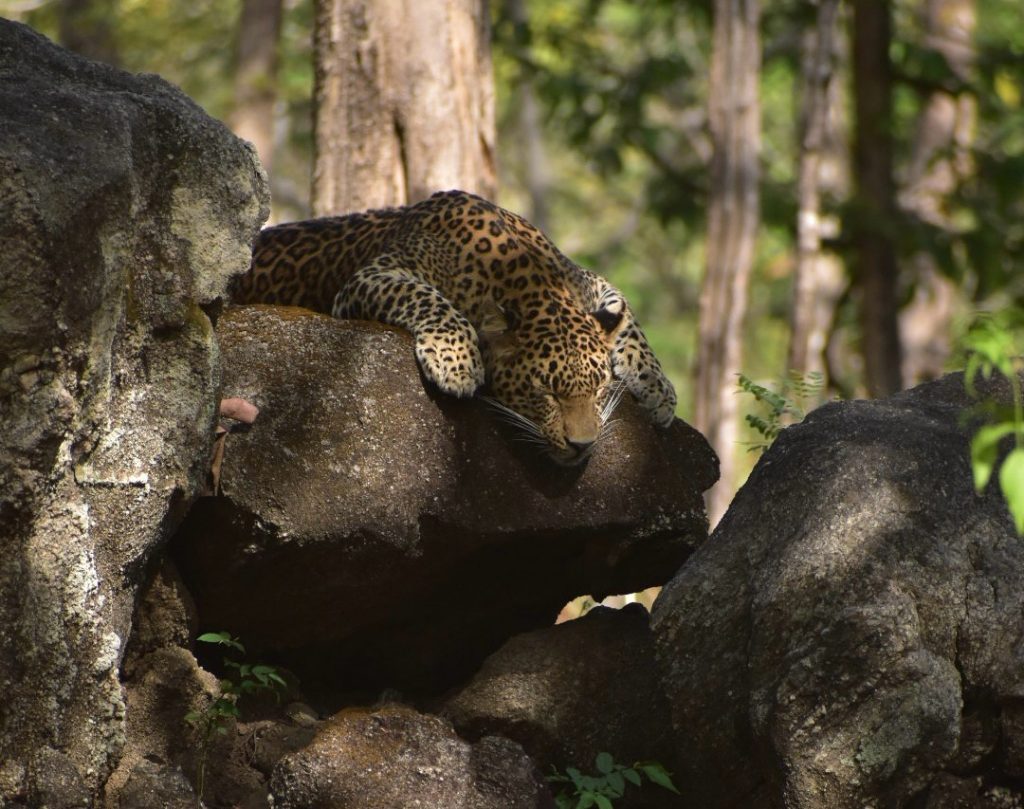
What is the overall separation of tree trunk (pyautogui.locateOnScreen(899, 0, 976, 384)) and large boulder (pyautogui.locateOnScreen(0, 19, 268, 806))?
1867 cm

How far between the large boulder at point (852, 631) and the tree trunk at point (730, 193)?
314 inches

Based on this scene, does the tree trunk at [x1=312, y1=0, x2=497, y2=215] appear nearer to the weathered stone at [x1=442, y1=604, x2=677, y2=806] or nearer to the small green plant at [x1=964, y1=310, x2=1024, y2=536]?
the weathered stone at [x1=442, y1=604, x2=677, y2=806]

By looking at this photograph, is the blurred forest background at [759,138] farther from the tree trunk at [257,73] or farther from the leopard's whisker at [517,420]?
the leopard's whisker at [517,420]

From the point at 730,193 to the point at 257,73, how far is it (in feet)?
25.2

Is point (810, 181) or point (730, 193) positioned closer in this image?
point (730, 193)


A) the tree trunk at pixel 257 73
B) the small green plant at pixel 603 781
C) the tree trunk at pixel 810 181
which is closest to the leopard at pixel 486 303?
the small green plant at pixel 603 781

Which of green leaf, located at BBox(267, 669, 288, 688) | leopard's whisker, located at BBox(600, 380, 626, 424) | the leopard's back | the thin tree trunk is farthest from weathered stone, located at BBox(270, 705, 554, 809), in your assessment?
the thin tree trunk

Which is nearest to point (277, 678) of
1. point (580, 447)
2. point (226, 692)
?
point (226, 692)

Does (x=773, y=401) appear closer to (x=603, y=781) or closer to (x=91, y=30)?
(x=603, y=781)

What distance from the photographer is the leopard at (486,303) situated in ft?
22.6

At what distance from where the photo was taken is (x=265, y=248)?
8180mm

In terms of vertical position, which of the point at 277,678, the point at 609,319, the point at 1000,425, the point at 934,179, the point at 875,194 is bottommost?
the point at 934,179

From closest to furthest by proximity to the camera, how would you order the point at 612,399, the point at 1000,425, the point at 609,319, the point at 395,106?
the point at 1000,425 → the point at 612,399 → the point at 609,319 → the point at 395,106

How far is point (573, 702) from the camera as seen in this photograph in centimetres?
646
